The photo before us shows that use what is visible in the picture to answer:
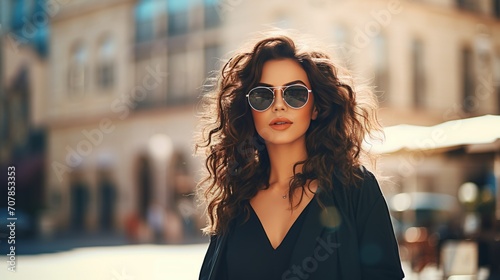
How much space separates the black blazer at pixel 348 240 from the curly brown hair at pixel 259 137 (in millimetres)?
81

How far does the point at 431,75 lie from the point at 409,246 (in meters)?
17.2

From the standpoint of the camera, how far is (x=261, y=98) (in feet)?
9.92

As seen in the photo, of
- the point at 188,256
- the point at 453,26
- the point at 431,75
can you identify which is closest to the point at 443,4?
the point at 453,26

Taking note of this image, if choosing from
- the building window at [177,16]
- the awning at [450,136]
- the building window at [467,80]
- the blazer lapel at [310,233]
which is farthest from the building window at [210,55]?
the blazer lapel at [310,233]

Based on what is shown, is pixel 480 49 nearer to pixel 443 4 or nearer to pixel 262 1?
pixel 443 4

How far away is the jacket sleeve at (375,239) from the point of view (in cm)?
254

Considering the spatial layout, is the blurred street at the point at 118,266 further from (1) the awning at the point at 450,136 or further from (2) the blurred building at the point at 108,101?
(2) the blurred building at the point at 108,101

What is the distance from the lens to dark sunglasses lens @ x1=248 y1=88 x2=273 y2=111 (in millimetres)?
3018

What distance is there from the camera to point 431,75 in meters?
29.5

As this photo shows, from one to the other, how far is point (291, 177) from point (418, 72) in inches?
1085

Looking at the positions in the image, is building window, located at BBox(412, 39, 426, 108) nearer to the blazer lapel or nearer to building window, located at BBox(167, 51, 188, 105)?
building window, located at BBox(167, 51, 188, 105)

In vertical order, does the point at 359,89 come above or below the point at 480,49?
below

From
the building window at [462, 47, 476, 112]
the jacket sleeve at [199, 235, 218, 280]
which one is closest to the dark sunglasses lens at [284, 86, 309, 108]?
the jacket sleeve at [199, 235, 218, 280]

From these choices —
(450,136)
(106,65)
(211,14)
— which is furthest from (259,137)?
(106,65)
